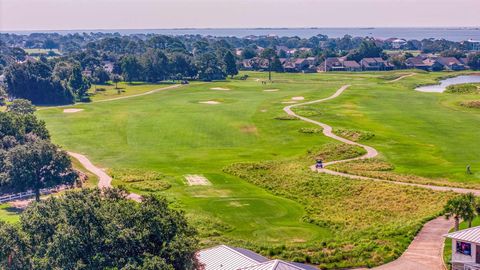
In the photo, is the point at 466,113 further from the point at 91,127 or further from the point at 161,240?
the point at 161,240

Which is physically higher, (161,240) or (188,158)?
(161,240)

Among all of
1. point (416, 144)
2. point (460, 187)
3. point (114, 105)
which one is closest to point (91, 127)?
point (114, 105)

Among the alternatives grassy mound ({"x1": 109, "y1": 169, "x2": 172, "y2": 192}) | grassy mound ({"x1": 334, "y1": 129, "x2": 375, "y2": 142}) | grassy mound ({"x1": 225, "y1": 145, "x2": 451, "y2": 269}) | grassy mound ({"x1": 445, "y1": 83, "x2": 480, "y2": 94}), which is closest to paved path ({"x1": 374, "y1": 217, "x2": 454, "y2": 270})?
grassy mound ({"x1": 225, "y1": 145, "x2": 451, "y2": 269})

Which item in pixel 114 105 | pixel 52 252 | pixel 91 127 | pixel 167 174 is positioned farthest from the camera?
pixel 114 105

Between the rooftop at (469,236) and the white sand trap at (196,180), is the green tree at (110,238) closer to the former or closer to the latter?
the rooftop at (469,236)

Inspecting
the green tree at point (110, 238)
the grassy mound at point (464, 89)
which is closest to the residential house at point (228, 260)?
the green tree at point (110, 238)

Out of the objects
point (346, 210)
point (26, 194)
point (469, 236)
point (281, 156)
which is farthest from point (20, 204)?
point (469, 236)

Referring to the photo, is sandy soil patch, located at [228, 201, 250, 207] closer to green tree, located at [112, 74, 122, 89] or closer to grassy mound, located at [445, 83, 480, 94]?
grassy mound, located at [445, 83, 480, 94]
